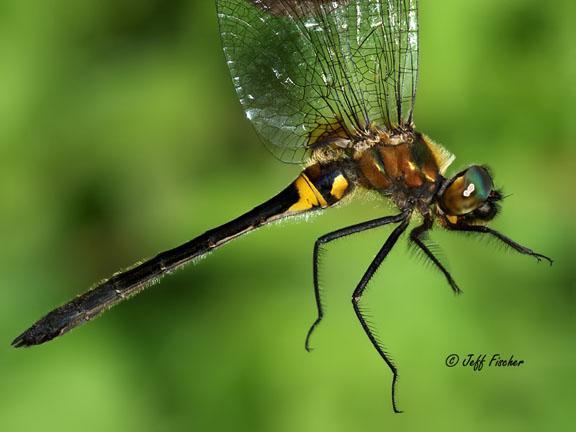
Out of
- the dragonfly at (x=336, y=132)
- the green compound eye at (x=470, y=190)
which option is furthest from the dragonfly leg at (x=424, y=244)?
the green compound eye at (x=470, y=190)

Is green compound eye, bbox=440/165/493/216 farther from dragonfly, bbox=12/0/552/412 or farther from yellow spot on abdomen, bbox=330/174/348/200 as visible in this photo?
yellow spot on abdomen, bbox=330/174/348/200

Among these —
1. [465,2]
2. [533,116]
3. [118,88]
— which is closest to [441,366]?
[533,116]

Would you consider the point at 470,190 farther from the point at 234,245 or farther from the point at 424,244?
the point at 234,245

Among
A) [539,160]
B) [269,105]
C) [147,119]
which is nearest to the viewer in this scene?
[269,105]

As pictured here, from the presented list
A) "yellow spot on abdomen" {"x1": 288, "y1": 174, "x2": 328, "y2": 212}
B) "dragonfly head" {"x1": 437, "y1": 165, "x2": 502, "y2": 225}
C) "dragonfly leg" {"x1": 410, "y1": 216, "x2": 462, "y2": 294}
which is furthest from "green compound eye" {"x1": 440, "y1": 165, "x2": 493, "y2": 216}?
"yellow spot on abdomen" {"x1": 288, "y1": 174, "x2": 328, "y2": 212}

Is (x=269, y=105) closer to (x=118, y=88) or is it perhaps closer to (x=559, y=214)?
(x=118, y=88)

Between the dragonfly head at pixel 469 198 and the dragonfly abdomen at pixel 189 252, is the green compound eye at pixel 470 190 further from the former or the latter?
the dragonfly abdomen at pixel 189 252
